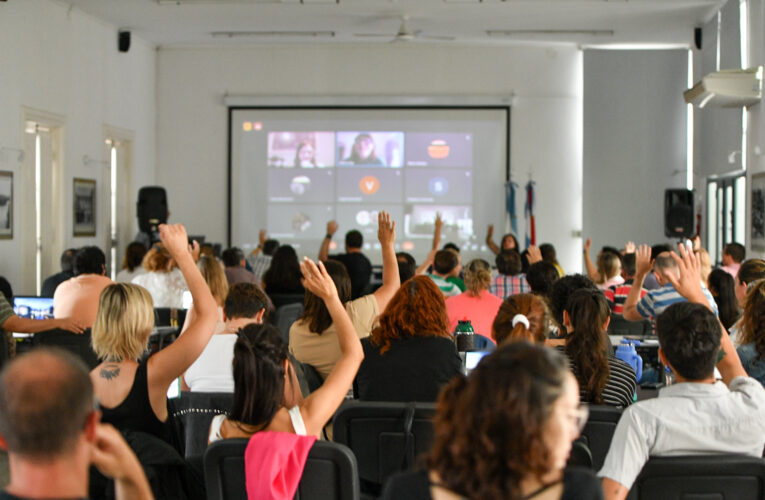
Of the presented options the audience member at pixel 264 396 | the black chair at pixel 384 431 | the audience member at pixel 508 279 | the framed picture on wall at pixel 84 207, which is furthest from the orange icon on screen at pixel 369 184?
the audience member at pixel 264 396

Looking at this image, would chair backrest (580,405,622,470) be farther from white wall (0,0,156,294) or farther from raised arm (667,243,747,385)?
white wall (0,0,156,294)

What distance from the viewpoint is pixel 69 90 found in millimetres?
11031

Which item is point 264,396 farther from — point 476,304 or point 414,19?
point 414,19

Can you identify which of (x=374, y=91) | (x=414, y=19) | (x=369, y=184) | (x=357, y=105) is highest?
(x=414, y=19)

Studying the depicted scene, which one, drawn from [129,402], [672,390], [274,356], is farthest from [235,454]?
[672,390]

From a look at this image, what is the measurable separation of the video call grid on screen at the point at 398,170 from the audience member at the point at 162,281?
6235mm

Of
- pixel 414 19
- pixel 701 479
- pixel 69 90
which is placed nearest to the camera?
pixel 701 479

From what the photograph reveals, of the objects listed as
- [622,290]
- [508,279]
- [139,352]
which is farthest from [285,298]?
[139,352]

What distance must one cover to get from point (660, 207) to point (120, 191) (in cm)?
829

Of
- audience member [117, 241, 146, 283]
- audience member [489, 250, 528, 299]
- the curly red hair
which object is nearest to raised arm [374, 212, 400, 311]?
the curly red hair

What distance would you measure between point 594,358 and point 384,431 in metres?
0.83

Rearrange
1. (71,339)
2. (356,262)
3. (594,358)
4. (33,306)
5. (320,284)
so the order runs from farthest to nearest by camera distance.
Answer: (356,262) → (33,306) → (71,339) → (594,358) → (320,284)

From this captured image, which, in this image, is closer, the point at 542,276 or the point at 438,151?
the point at 542,276

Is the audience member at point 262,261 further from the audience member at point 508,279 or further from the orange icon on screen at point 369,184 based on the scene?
the audience member at point 508,279
